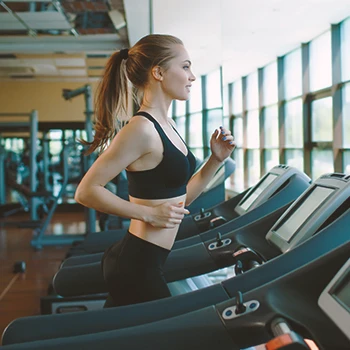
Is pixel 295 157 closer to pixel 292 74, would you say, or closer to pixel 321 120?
pixel 321 120

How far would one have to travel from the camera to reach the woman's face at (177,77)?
4.90 ft

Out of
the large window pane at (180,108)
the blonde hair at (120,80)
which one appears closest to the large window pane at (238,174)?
the large window pane at (180,108)

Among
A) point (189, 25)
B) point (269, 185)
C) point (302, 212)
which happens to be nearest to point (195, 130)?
point (189, 25)

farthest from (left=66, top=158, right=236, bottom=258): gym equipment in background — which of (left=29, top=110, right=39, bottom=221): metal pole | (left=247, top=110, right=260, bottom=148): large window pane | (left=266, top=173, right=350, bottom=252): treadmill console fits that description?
(left=29, top=110, right=39, bottom=221): metal pole

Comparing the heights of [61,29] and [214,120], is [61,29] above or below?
above

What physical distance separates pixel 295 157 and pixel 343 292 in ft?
18.3

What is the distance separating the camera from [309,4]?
16.8ft

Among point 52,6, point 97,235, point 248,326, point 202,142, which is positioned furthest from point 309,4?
point 248,326

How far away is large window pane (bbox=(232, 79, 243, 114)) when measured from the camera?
706cm

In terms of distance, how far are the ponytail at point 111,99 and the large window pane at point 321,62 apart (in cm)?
440

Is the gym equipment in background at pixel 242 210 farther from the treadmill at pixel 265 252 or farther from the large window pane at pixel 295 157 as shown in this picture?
the large window pane at pixel 295 157

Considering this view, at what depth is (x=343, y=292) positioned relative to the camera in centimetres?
102

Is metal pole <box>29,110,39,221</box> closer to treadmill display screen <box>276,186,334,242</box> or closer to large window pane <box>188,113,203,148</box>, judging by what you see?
large window pane <box>188,113,203,148</box>

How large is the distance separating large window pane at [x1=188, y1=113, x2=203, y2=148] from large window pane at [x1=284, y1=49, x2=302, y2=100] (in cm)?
277
